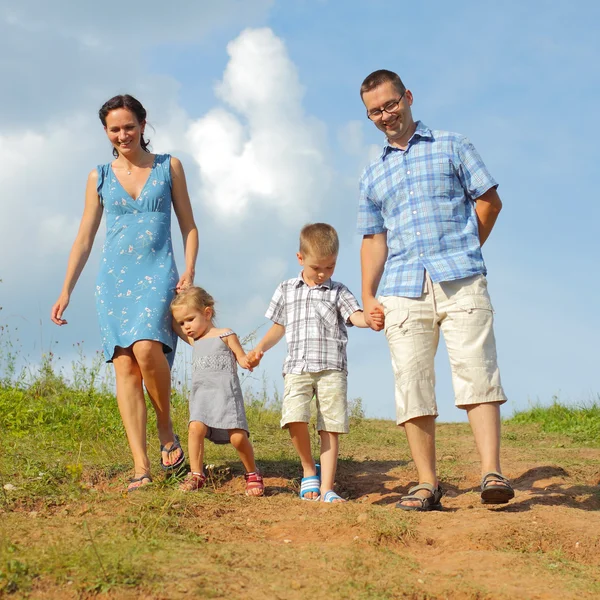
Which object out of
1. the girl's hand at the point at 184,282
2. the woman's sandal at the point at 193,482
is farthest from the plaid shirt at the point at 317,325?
the woman's sandal at the point at 193,482

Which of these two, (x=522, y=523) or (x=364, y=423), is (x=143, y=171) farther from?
(x=364, y=423)

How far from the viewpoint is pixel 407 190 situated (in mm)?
4773

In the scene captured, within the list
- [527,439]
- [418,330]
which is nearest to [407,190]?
[418,330]

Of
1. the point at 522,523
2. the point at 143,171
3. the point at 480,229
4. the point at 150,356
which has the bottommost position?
the point at 522,523

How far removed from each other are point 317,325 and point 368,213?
78cm

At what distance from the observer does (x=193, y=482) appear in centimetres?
515

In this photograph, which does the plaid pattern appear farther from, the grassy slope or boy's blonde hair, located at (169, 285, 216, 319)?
the grassy slope

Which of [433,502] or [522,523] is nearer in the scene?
[522,523]

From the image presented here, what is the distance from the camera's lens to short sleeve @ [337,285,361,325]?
523 centimetres

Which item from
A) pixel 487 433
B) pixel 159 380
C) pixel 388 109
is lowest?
pixel 487 433

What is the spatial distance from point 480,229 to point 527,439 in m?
5.16

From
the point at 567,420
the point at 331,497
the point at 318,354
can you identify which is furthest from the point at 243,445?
the point at 567,420

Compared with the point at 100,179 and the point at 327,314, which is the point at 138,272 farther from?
the point at 327,314

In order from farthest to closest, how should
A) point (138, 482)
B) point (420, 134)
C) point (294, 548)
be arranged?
point (138, 482)
point (420, 134)
point (294, 548)
